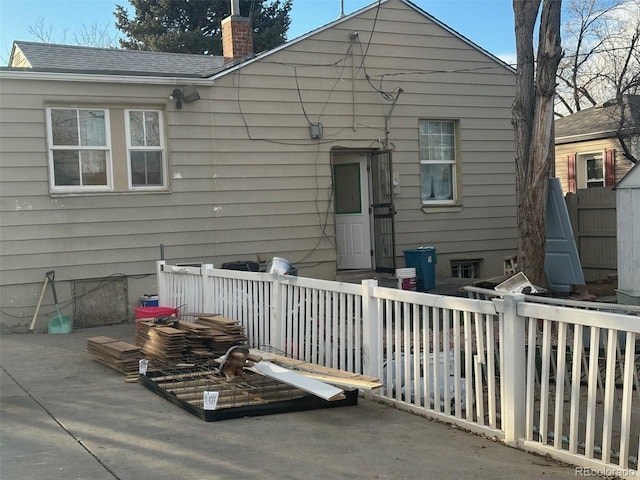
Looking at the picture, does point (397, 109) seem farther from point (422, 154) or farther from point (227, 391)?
point (227, 391)

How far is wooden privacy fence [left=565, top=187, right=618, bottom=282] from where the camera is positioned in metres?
13.0

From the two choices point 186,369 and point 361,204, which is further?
point 361,204

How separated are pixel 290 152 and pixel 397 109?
2.32 metres

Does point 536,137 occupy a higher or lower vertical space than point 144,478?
higher

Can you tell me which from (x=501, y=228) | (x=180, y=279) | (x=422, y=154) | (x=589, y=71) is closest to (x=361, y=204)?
(x=422, y=154)

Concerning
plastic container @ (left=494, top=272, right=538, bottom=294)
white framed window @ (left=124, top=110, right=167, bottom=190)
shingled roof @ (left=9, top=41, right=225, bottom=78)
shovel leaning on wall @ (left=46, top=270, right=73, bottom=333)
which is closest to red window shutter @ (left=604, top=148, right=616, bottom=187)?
shingled roof @ (left=9, top=41, right=225, bottom=78)

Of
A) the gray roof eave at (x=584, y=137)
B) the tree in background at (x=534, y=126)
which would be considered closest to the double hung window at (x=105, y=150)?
the tree in background at (x=534, y=126)

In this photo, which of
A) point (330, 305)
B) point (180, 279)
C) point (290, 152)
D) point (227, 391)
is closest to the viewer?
point (227, 391)

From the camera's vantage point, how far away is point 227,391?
5836mm

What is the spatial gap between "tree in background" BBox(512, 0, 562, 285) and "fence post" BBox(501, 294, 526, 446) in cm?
539

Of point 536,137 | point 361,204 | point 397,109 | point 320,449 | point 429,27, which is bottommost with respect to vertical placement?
point 320,449

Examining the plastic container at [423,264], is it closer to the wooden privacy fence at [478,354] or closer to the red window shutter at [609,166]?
the wooden privacy fence at [478,354]

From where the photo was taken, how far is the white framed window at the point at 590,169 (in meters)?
19.9

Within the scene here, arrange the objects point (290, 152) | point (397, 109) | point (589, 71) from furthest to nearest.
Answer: point (589, 71), point (397, 109), point (290, 152)
